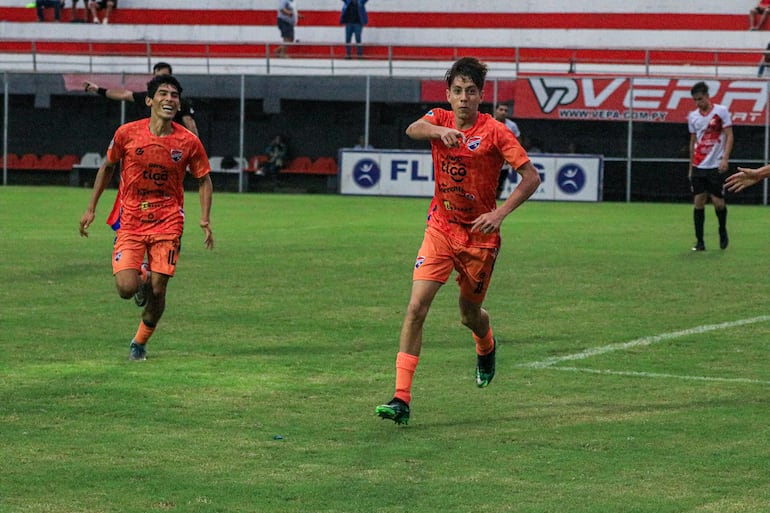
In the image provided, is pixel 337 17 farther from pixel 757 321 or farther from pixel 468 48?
pixel 757 321

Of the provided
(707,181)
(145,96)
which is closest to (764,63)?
(707,181)

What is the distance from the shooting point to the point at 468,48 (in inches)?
1553

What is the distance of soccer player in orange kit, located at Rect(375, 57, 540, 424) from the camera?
8109 mm

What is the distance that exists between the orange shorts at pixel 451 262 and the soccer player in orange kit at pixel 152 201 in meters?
2.40

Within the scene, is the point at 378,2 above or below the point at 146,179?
above

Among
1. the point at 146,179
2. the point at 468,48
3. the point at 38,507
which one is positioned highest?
the point at 468,48

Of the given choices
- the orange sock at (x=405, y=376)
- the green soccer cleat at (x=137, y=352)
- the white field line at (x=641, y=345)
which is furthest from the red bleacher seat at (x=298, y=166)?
the orange sock at (x=405, y=376)

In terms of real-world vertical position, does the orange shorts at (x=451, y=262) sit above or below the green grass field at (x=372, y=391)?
above

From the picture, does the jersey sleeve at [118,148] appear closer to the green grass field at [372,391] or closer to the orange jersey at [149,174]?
the orange jersey at [149,174]

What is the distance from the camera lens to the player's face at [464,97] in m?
8.13

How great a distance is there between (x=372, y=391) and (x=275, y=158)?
30296 mm

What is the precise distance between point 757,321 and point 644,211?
17237 millimetres

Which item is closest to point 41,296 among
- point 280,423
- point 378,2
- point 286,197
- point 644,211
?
point 280,423

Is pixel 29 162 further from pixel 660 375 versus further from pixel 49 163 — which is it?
pixel 660 375
